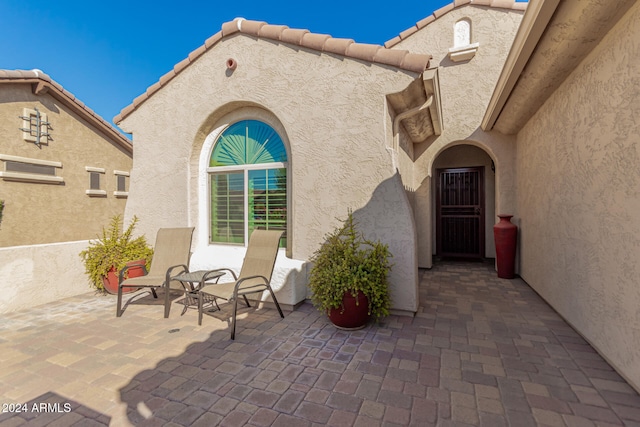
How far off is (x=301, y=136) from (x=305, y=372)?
14.6ft

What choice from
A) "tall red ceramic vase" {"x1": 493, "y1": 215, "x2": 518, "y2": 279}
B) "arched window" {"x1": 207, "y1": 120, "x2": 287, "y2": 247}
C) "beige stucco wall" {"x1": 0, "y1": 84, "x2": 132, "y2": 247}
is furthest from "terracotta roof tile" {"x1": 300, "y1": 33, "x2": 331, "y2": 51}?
"beige stucco wall" {"x1": 0, "y1": 84, "x2": 132, "y2": 247}

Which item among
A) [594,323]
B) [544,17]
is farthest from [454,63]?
[594,323]

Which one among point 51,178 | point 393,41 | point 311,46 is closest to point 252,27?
point 311,46

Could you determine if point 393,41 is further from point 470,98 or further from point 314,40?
point 314,40

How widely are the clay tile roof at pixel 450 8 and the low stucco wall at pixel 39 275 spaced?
39.0ft

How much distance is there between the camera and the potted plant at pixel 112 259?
7.24 m

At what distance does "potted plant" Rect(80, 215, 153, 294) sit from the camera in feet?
23.7

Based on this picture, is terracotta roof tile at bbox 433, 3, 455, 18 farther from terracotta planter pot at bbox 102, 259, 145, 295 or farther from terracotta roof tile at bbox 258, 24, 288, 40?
terracotta planter pot at bbox 102, 259, 145, 295

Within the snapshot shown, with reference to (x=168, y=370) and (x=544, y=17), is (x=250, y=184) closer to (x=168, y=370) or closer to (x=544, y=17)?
(x=168, y=370)

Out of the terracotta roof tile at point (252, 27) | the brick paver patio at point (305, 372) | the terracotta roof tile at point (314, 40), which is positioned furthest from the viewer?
the terracotta roof tile at point (252, 27)

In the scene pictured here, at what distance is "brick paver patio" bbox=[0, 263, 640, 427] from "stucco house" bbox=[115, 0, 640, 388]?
2.27 ft

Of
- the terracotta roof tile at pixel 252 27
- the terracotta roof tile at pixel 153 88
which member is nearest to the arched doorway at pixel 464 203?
the terracotta roof tile at pixel 252 27

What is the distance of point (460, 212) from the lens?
1152 centimetres

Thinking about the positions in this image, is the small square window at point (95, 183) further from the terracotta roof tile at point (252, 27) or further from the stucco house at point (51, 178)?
the terracotta roof tile at point (252, 27)
